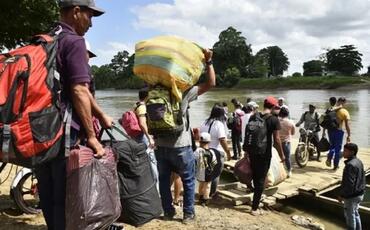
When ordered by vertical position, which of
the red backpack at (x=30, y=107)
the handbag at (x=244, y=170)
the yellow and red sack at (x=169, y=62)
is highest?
the yellow and red sack at (x=169, y=62)

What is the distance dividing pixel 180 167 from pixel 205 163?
1.91 metres

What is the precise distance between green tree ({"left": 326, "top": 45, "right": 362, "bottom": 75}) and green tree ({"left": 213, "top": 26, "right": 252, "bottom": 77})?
20.1 m

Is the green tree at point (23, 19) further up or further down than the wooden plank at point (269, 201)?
further up

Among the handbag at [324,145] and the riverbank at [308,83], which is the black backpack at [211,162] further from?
the riverbank at [308,83]

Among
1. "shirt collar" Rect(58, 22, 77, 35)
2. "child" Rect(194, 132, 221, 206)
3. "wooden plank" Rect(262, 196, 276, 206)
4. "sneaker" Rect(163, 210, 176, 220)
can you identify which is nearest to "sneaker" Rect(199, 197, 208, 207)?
"child" Rect(194, 132, 221, 206)

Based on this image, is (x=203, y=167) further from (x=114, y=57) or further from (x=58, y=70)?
(x=114, y=57)

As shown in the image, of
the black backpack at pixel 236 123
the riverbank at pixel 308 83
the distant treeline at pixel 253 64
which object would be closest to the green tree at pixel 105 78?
the distant treeline at pixel 253 64

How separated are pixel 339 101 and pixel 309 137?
1.25m

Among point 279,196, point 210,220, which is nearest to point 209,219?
point 210,220

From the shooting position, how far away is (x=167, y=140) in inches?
201

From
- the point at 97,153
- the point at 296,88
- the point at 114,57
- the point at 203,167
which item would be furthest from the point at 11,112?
the point at 114,57

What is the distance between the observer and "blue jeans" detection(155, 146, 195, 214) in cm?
517

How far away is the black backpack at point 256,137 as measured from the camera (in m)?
6.71

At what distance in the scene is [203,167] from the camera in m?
7.08
